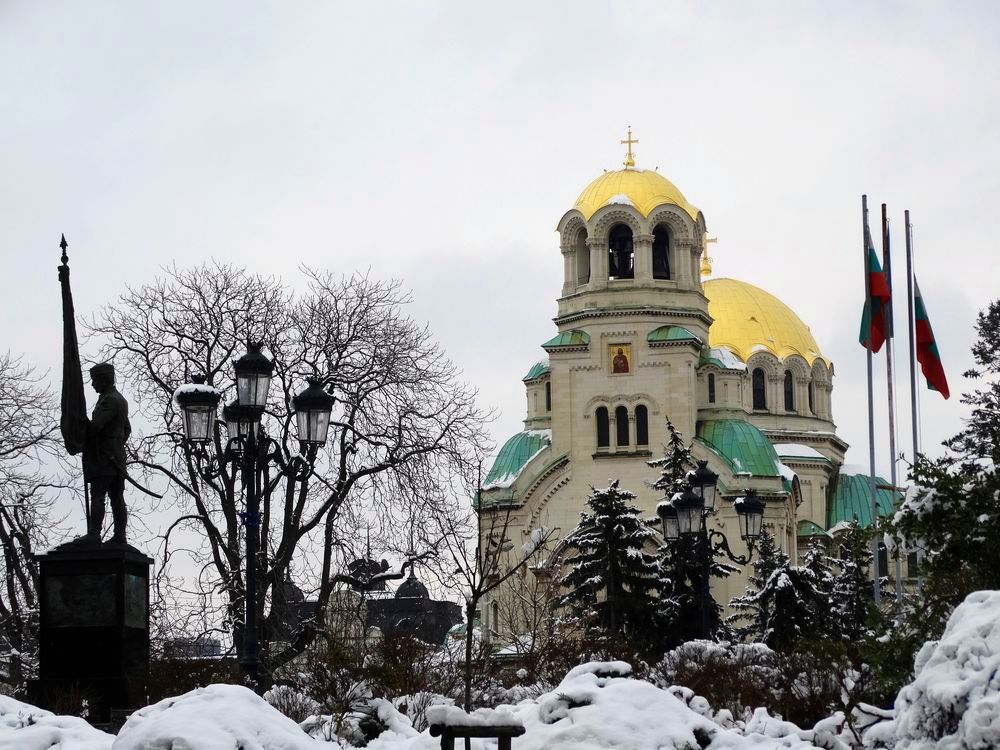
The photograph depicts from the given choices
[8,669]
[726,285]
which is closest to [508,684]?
[8,669]

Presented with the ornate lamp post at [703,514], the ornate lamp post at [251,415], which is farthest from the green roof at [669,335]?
the ornate lamp post at [251,415]

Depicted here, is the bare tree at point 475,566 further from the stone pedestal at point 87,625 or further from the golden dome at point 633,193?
the golden dome at point 633,193

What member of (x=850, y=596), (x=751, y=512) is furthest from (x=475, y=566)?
(x=850, y=596)

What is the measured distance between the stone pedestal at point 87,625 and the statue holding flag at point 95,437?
32 centimetres

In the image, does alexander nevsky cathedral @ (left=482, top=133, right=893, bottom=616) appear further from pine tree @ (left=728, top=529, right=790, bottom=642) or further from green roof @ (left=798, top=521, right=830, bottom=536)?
pine tree @ (left=728, top=529, right=790, bottom=642)

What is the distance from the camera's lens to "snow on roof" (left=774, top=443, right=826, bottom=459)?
234 feet

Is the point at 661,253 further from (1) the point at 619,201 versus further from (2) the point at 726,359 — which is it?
(2) the point at 726,359

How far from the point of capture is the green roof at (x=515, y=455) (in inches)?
2408

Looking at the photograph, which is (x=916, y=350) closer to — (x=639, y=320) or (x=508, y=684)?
(x=508, y=684)

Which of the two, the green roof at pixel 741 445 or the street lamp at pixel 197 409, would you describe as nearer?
the street lamp at pixel 197 409

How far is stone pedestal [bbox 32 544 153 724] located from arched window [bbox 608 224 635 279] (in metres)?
47.6

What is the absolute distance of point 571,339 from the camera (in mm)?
61125

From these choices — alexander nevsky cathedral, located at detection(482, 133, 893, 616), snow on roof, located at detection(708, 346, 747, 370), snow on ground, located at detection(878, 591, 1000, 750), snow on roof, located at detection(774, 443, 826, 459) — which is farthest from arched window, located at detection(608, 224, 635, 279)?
snow on ground, located at detection(878, 591, 1000, 750)

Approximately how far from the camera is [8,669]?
26.7 m
